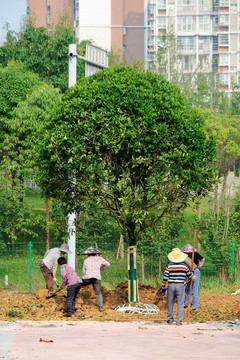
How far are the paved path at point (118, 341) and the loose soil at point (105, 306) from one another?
0.56 metres

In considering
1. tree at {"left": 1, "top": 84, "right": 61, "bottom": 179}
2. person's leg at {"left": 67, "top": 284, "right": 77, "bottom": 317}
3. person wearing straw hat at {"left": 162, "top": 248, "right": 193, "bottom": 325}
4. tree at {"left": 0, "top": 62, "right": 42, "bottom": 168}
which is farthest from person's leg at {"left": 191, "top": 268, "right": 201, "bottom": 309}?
tree at {"left": 0, "top": 62, "right": 42, "bottom": 168}

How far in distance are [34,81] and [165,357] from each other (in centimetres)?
2651

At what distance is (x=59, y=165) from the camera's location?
492 inches

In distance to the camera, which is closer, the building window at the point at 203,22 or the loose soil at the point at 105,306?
the loose soil at the point at 105,306

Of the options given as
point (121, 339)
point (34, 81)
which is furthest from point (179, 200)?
point (34, 81)

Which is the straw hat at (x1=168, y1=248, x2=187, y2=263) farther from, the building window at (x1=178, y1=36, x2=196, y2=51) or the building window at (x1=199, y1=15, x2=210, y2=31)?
the building window at (x1=199, y1=15, x2=210, y2=31)

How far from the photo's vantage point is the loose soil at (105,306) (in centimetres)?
1212

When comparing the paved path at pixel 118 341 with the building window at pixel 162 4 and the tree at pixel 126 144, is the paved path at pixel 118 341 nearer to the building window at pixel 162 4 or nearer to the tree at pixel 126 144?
the tree at pixel 126 144

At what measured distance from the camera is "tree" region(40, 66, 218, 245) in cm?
1220

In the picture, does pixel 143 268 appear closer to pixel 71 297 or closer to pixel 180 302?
pixel 71 297

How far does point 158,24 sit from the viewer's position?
350 feet

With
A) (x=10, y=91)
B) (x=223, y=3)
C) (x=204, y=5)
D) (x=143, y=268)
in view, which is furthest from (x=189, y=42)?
(x=143, y=268)

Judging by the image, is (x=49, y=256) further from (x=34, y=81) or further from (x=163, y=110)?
(x=34, y=81)

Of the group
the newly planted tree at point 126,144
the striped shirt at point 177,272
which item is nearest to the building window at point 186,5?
the newly planted tree at point 126,144
